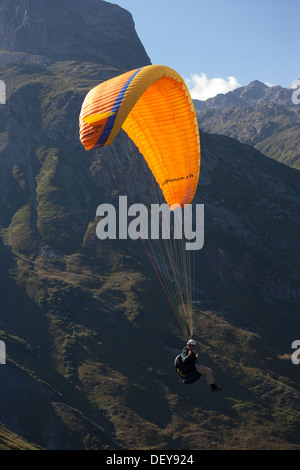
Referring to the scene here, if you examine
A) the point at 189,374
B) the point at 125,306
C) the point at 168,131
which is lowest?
the point at 125,306

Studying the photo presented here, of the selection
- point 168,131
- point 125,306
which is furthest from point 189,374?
point 125,306

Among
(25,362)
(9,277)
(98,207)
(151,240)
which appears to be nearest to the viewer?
(25,362)

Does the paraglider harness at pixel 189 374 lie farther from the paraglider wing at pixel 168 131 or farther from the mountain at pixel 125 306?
the mountain at pixel 125 306

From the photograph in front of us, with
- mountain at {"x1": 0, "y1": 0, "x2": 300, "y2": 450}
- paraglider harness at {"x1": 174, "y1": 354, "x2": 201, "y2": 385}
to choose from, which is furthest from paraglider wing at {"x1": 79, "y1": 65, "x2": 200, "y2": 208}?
mountain at {"x1": 0, "y1": 0, "x2": 300, "y2": 450}

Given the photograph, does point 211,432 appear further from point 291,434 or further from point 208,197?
point 208,197

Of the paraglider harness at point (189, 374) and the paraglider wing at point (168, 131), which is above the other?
the paraglider wing at point (168, 131)

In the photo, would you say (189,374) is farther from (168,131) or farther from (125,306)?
(125,306)

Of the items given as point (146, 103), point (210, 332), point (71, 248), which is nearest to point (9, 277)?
point (71, 248)

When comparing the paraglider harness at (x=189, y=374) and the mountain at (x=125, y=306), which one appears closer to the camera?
the paraglider harness at (x=189, y=374)

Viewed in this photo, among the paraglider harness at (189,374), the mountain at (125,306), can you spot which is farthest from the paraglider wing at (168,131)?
the mountain at (125,306)
